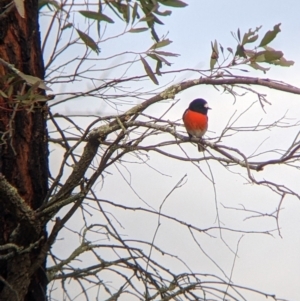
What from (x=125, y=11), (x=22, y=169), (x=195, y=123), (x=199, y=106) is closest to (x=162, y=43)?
(x=125, y=11)

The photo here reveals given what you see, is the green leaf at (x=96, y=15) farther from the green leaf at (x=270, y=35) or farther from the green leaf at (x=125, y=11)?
the green leaf at (x=270, y=35)

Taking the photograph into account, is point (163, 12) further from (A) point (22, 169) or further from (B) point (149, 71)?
(A) point (22, 169)

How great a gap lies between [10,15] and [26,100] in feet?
2.22

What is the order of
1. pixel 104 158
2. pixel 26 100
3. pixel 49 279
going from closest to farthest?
pixel 26 100 < pixel 104 158 < pixel 49 279

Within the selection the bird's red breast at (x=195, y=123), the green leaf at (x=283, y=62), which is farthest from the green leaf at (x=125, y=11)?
the bird's red breast at (x=195, y=123)

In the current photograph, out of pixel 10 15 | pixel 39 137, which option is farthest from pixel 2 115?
pixel 10 15

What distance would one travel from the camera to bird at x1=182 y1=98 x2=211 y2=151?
157 inches

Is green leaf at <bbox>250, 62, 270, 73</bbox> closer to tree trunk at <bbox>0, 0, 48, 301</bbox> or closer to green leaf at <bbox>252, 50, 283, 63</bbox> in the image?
green leaf at <bbox>252, 50, 283, 63</bbox>

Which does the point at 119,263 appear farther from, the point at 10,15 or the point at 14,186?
the point at 10,15

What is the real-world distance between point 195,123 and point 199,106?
0.42 meters

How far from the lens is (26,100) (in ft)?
5.65

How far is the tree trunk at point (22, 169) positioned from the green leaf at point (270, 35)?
0.72 m

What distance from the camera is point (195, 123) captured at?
4.04 m

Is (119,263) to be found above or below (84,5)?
below
